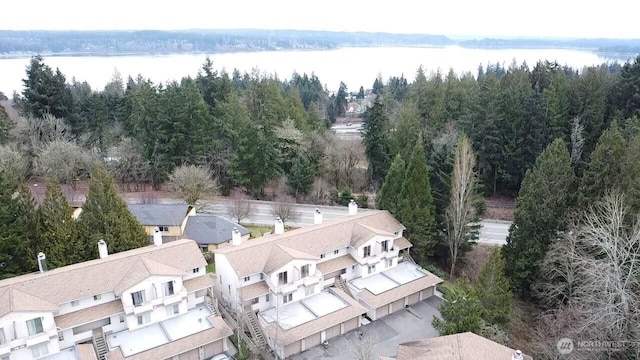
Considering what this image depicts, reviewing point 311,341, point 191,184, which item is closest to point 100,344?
point 311,341

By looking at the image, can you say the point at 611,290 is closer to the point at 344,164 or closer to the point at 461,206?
the point at 461,206

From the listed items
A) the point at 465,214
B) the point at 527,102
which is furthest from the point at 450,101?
the point at 465,214

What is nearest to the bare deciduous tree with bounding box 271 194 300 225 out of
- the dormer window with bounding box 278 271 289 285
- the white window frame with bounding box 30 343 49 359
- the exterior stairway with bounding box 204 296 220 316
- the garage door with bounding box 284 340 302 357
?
the dormer window with bounding box 278 271 289 285

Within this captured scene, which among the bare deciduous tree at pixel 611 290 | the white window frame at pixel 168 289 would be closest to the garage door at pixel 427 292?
the bare deciduous tree at pixel 611 290

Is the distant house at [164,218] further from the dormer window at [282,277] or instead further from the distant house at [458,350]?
the distant house at [458,350]

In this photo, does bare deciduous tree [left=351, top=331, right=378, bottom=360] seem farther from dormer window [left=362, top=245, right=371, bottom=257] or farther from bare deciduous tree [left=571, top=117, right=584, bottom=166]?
bare deciduous tree [left=571, top=117, right=584, bottom=166]
